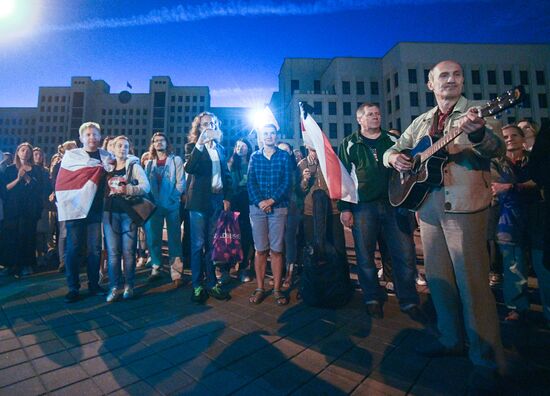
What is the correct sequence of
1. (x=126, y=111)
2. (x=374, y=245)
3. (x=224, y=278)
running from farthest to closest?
(x=126, y=111)
(x=224, y=278)
(x=374, y=245)

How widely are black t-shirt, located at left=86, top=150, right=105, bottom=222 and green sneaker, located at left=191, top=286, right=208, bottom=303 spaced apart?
1903mm

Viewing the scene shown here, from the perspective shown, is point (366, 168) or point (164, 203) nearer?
point (366, 168)

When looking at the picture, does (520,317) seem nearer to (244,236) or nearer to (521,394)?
(521,394)

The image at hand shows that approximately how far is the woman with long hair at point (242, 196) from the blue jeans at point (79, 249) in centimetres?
224

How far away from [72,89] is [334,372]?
327 feet

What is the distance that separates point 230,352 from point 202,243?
1846mm

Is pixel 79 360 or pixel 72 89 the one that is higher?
pixel 72 89

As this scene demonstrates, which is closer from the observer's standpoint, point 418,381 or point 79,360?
point 418,381

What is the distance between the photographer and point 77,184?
385 centimetres

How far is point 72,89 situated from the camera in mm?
76312

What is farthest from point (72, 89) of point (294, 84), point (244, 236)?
point (244, 236)

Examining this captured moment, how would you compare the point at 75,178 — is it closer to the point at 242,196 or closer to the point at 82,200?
the point at 82,200

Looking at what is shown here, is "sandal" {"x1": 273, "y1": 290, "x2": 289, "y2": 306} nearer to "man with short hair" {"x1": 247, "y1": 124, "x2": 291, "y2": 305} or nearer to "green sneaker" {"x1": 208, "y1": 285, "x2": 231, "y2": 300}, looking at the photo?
"man with short hair" {"x1": 247, "y1": 124, "x2": 291, "y2": 305}

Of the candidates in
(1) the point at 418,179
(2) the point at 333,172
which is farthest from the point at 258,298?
(1) the point at 418,179
